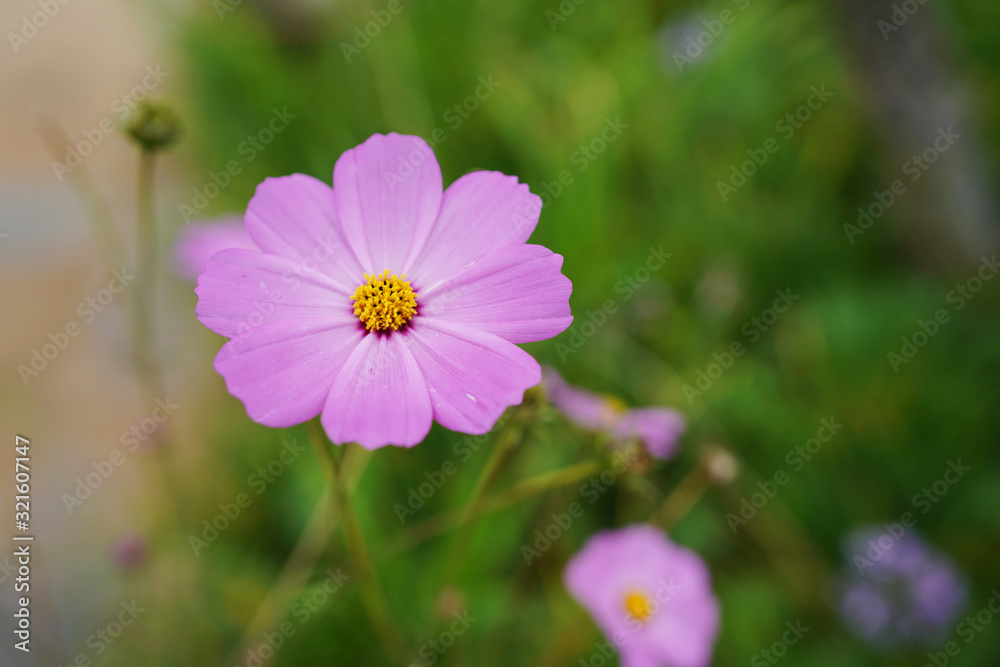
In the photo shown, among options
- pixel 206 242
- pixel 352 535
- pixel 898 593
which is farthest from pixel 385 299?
pixel 898 593

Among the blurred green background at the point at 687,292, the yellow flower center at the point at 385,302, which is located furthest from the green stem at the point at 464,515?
the yellow flower center at the point at 385,302

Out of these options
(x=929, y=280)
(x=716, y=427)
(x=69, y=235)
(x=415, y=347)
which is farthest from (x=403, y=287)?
(x=69, y=235)

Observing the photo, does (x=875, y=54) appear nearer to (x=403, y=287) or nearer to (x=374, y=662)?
(x=403, y=287)

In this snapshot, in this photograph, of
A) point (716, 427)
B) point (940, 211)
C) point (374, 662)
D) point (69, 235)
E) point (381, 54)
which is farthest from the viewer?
point (69, 235)

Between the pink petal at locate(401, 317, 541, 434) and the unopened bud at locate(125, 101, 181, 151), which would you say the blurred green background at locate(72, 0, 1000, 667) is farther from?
the unopened bud at locate(125, 101, 181, 151)

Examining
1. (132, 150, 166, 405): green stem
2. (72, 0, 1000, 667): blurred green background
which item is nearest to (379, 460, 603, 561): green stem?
(72, 0, 1000, 667): blurred green background

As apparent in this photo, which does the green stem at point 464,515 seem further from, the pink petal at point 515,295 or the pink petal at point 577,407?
the pink petal at point 515,295

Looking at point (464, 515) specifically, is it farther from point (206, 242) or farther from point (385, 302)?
point (206, 242)
